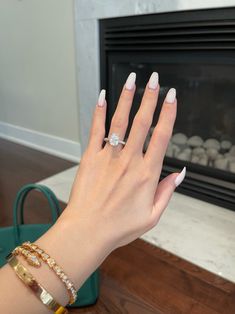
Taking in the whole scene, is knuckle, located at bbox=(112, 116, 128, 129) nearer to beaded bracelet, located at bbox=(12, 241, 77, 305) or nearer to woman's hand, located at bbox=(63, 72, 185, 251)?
woman's hand, located at bbox=(63, 72, 185, 251)

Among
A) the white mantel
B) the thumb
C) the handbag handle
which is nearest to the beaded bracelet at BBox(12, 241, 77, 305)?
the thumb

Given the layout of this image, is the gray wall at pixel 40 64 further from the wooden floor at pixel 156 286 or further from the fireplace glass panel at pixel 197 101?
the wooden floor at pixel 156 286

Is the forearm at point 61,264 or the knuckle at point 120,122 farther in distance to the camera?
the knuckle at point 120,122

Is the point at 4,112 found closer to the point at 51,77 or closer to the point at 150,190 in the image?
the point at 51,77

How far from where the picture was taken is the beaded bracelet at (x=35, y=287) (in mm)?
429

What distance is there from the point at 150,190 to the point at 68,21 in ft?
5.59

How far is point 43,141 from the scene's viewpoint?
2488mm

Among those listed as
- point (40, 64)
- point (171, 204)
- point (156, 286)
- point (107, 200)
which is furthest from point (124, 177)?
point (40, 64)

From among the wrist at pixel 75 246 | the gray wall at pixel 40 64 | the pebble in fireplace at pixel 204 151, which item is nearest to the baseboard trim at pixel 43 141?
the gray wall at pixel 40 64

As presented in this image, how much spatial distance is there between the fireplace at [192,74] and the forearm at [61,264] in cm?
111

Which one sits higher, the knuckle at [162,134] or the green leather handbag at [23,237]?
the knuckle at [162,134]

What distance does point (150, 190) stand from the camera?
531 mm

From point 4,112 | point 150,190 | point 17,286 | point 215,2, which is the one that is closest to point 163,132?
point 150,190

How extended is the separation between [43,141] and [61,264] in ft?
6.96
